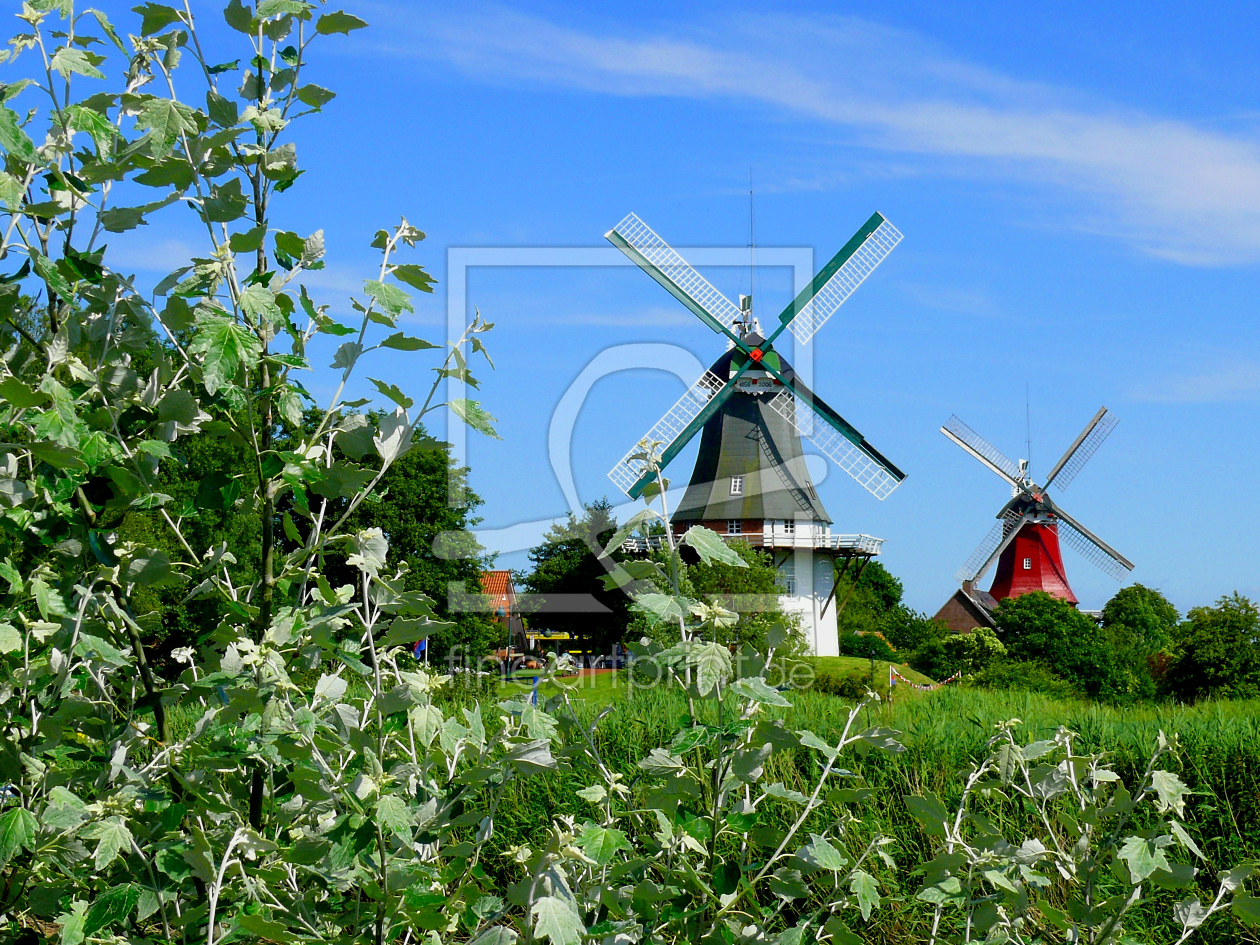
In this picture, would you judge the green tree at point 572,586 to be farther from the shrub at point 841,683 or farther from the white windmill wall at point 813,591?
the shrub at point 841,683

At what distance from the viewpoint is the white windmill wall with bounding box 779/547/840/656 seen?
2698cm

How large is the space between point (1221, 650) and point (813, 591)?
11411mm

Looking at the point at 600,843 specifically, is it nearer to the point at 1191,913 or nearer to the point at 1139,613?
the point at 1191,913

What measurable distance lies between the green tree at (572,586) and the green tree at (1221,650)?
506 inches

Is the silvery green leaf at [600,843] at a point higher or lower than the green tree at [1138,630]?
higher

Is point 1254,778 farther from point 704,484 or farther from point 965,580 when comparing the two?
point 965,580

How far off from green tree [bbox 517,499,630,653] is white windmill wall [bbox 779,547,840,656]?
4.70 m

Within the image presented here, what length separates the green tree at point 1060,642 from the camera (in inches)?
890

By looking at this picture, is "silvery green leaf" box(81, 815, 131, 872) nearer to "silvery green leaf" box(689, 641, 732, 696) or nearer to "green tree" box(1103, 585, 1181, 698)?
"silvery green leaf" box(689, 641, 732, 696)

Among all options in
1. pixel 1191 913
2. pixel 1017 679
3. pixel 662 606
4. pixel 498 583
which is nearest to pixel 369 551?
pixel 662 606

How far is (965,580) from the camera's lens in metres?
37.8

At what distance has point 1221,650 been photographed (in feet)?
58.4

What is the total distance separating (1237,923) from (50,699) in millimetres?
4299

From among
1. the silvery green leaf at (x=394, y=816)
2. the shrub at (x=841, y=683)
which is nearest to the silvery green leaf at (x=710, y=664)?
the silvery green leaf at (x=394, y=816)
